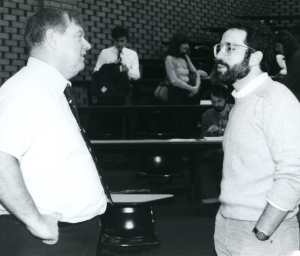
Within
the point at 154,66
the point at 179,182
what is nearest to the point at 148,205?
the point at 179,182

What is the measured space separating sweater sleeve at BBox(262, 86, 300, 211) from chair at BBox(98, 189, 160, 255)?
0.90 m

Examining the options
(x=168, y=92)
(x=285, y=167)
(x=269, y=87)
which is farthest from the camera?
(x=168, y=92)

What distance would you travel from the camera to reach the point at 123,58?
822 cm

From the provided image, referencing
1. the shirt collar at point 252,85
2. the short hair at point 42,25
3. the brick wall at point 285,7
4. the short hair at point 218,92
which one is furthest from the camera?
the brick wall at point 285,7

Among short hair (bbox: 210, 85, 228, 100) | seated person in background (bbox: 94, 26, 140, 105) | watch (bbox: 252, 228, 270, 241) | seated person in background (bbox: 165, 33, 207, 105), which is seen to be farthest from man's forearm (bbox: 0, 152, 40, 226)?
seated person in background (bbox: 94, 26, 140, 105)

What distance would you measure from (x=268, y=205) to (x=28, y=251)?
771 mm

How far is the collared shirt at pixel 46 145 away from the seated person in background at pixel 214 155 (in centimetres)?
396

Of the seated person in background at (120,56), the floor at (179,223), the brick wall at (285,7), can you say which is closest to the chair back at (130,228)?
the floor at (179,223)

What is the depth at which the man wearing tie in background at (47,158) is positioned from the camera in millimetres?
1671

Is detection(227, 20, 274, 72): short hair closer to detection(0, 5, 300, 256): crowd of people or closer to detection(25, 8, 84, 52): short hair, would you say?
detection(0, 5, 300, 256): crowd of people

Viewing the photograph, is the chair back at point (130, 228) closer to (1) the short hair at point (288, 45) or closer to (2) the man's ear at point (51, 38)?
(2) the man's ear at point (51, 38)

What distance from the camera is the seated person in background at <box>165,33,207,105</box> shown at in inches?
291

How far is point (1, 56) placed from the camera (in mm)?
7836

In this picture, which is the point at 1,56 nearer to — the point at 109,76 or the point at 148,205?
the point at 109,76
